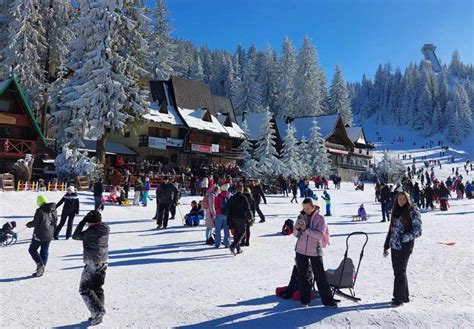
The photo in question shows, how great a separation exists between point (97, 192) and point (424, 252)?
40.2ft

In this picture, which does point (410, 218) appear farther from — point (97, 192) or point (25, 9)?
point (25, 9)

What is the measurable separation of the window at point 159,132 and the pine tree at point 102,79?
1111 cm

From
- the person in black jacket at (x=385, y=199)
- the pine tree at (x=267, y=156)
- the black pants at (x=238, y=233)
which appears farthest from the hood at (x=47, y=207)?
the pine tree at (x=267, y=156)

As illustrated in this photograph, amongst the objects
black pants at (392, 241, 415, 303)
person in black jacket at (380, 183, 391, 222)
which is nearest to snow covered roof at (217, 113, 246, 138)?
person in black jacket at (380, 183, 391, 222)

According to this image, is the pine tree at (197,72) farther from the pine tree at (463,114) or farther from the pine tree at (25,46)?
the pine tree at (463,114)

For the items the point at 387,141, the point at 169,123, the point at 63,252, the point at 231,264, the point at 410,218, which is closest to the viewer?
the point at 410,218

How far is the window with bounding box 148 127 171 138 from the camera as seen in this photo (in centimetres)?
3867

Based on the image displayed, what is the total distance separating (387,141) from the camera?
106m

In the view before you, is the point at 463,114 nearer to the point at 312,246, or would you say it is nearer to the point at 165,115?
the point at 165,115

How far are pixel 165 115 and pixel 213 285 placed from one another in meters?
33.6

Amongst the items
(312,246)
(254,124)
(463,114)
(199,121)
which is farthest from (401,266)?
(463,114)

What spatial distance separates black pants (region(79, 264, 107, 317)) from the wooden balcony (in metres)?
24.3

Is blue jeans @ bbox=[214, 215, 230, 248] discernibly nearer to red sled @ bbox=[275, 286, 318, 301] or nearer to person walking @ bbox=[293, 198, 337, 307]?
red sled @ bbox=[275, 286, 318, 301]

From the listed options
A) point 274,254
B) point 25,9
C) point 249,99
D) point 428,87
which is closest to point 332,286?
point 274,254
